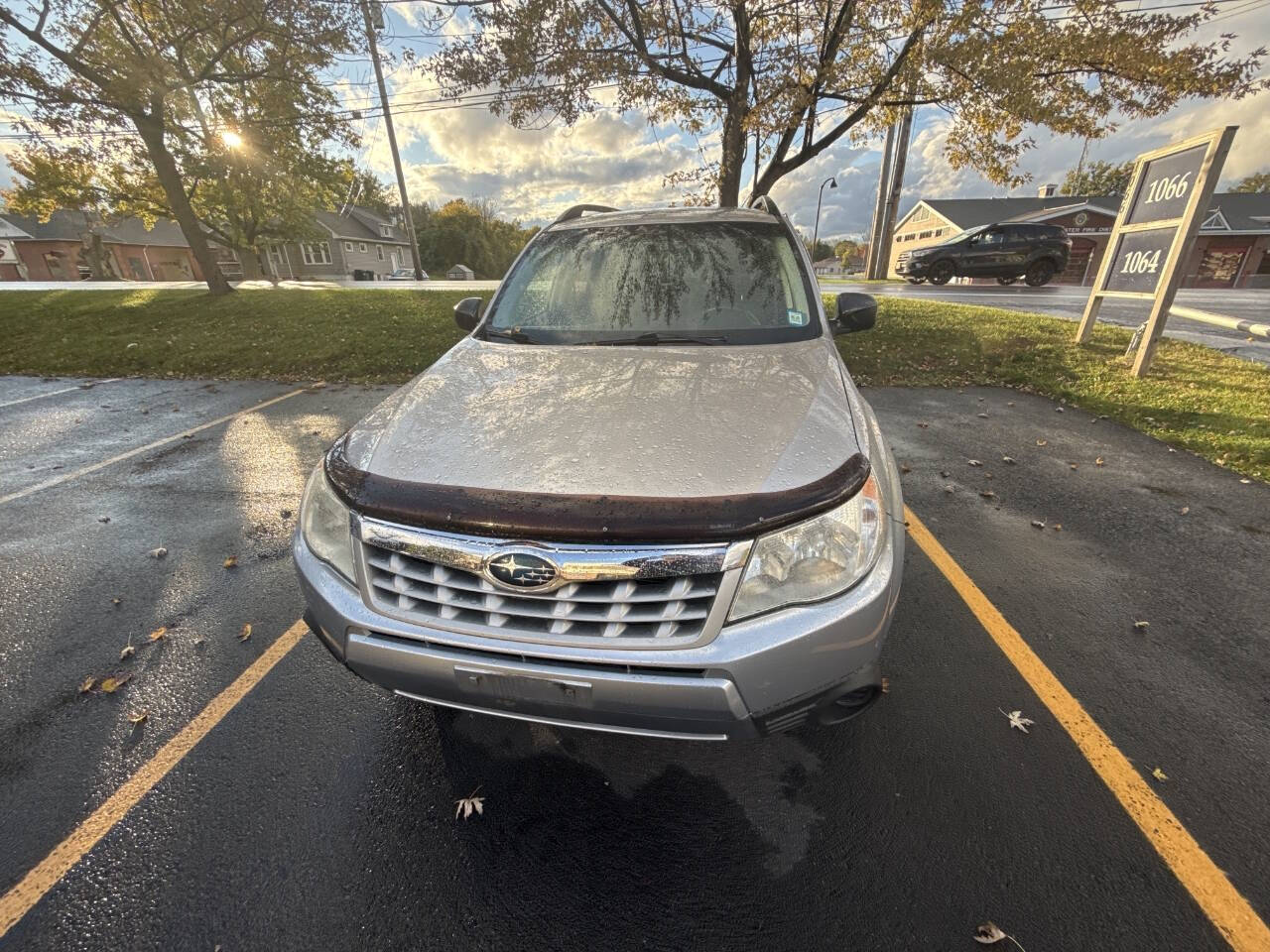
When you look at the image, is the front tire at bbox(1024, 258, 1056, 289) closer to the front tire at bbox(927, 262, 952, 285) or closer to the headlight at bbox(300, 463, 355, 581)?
the front tire at bbox(927, 262, 952, 285)

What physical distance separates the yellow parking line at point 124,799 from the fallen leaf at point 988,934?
2.59 meters

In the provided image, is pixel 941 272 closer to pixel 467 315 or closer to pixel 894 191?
pixel 894 191

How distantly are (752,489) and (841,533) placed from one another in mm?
285

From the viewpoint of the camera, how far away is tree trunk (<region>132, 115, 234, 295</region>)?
13.4 meters

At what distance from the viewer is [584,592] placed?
138 cm

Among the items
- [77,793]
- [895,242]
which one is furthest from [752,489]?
[895,242]

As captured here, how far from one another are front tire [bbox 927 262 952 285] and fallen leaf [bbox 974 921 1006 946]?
2207 centimetres

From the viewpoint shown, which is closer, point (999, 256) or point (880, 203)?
point (999, 256)

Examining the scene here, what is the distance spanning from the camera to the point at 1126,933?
4.60 feet

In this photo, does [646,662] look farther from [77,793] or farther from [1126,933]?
[77,793]

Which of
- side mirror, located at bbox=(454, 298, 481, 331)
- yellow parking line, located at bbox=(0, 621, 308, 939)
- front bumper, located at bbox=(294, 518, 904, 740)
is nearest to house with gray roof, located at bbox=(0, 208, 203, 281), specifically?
side mirror, located at bbox=(454, 298, 481, 331)

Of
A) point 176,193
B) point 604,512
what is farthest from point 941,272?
point 176,193

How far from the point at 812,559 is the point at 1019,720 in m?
1.36

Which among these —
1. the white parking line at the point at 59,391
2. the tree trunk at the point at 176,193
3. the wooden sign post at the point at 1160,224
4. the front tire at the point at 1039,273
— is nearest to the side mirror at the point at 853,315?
the wooden sign post at the point at 1160,224
